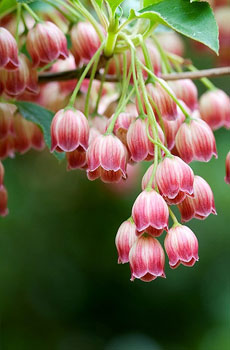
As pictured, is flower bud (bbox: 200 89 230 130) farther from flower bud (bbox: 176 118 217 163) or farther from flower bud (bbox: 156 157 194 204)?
flower bud (bbox: 156 157 194 204)

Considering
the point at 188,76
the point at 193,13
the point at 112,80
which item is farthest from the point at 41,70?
the point at 193,13

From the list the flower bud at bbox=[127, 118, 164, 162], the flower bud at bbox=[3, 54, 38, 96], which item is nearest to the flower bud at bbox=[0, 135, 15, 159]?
the flower bud at bbox=[3, 54, 38, 96]

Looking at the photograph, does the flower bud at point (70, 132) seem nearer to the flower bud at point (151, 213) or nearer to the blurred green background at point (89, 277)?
the flower bud at point (151, 213)

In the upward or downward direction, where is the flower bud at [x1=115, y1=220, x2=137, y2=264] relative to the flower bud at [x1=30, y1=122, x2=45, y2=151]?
downward

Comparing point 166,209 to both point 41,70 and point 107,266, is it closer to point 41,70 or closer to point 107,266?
point 41,70

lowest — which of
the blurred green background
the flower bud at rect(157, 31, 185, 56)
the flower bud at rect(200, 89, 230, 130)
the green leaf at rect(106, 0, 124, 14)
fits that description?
the blurred green background

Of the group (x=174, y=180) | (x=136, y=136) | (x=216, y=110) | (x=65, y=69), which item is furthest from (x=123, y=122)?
(x=65, y=69)
